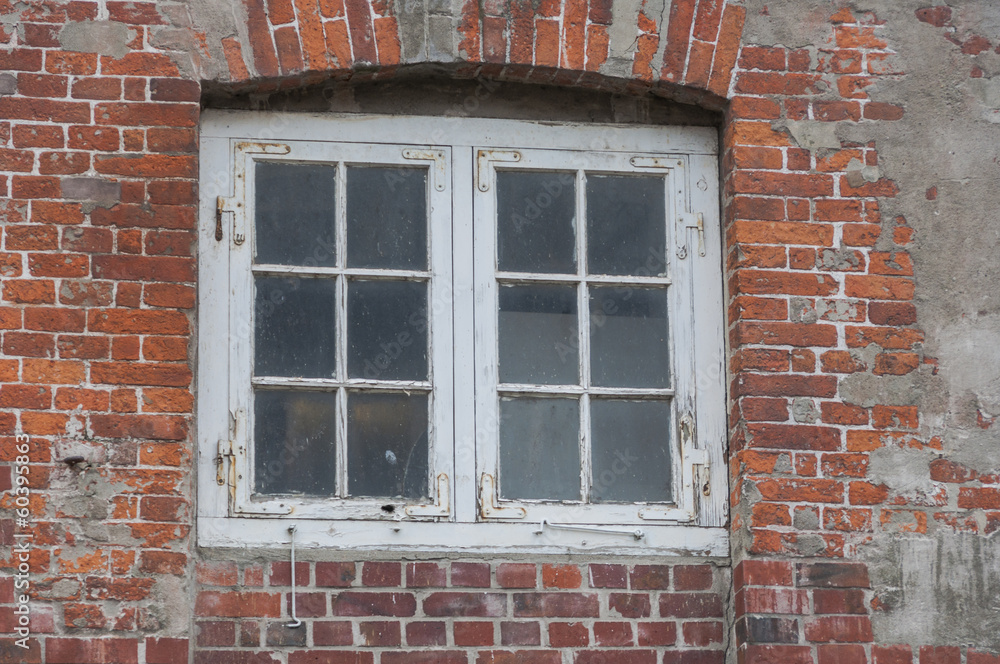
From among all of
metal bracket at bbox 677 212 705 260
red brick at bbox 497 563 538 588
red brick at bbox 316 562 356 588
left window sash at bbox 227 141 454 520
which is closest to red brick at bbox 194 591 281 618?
red brick at bbox 316 562 356 588

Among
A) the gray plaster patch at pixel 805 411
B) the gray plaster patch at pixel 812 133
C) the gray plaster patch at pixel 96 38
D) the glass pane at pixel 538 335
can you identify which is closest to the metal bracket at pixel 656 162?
the gray plaster patch at pixel 812 133

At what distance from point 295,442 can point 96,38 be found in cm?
156

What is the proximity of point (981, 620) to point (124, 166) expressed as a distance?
328 cm

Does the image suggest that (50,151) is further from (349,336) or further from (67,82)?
(349,336)

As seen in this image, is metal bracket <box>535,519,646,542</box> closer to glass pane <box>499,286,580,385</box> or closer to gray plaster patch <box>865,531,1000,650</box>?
glass pane <box>499,286,580,385</box>

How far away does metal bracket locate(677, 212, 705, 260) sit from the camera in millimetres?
5441

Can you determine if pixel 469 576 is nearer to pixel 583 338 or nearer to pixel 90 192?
pixel 583 338

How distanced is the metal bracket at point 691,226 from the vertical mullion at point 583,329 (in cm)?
36

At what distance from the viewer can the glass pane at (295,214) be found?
208 inches

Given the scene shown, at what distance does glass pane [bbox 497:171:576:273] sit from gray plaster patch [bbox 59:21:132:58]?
1404mm

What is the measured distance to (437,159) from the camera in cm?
543

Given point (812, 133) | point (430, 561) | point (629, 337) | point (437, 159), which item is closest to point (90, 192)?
point (437, 159)

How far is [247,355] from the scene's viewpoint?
5172 millimetres

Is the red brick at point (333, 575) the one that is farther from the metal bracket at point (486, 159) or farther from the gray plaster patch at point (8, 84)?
the gray plaster patch at point (8, 84)
